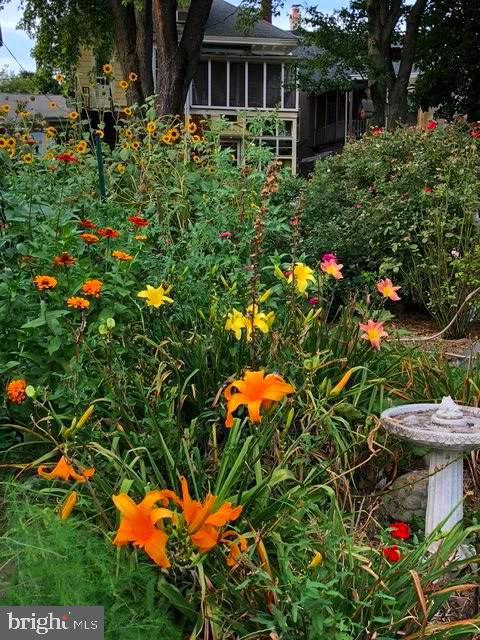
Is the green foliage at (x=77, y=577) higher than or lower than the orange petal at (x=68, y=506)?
lower

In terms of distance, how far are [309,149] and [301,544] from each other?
39.1 metres

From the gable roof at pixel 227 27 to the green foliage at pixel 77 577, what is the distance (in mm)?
28476

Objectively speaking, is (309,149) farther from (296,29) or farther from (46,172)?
(46,172)

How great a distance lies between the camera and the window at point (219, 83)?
29.4 metres

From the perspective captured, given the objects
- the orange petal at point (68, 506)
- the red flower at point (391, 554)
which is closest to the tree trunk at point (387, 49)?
the red flower at point (391, 554)

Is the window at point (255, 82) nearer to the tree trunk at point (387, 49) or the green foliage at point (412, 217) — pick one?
the tree trunk at point (387, 49)

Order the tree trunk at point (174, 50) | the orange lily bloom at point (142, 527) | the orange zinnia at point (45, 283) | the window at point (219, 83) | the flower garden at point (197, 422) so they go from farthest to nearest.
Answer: the window at point (219, 83) → the tree trunk at point (174, 50) → the orange zinnia at point (45, 283) → the flower garden at point (197, 422) → the orange lily bloom at point (142, 527)

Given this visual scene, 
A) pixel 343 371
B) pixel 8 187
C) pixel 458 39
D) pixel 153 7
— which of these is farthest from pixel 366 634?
pixel 458 39

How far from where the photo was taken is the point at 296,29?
1933 cm

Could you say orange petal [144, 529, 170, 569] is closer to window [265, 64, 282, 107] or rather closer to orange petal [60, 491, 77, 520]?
orange petal [60, 491, 77, 520]

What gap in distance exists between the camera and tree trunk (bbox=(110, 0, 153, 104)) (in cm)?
1455

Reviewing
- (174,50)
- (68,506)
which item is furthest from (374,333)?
(174,50)

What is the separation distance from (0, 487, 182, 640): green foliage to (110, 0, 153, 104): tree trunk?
13503mm

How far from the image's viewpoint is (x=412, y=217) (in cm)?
655
